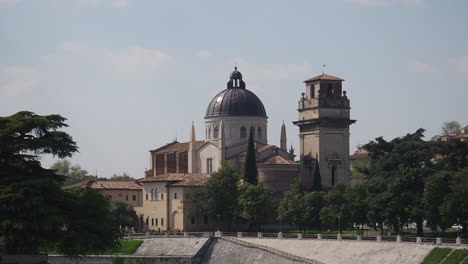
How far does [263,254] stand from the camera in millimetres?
96812

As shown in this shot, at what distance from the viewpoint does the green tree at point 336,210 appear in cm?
10281

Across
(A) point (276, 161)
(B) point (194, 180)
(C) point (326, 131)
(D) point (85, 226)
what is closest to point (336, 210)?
(A) point (276, 161)

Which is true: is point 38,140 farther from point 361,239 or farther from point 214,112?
point 214,112

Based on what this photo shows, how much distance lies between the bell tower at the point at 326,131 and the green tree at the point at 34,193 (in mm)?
57708

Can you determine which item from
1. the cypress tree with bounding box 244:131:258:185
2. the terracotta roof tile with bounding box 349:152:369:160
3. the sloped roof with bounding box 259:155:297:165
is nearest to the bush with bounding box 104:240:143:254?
the cypress tree with bounding box 244:131:258:185

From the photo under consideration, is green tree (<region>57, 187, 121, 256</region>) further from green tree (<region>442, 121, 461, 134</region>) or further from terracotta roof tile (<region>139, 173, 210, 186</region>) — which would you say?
green tree (<region>442, 121, 461, 134</region>)

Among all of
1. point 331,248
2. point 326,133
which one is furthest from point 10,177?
point 326,133

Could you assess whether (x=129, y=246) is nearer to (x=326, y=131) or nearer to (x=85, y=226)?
(x=326, y=131)

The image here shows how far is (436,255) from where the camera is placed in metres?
80.8

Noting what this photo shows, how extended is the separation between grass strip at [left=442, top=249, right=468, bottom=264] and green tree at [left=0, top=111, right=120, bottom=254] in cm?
2376

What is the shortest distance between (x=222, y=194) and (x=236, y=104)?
17804 mm

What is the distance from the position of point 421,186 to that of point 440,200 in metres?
5.65

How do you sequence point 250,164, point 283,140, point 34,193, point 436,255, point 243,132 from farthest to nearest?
point 283,140 → point 243,132 → point 250,164 → point 436,255 → point 34,193

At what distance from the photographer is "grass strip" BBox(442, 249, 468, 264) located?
7831 cm
